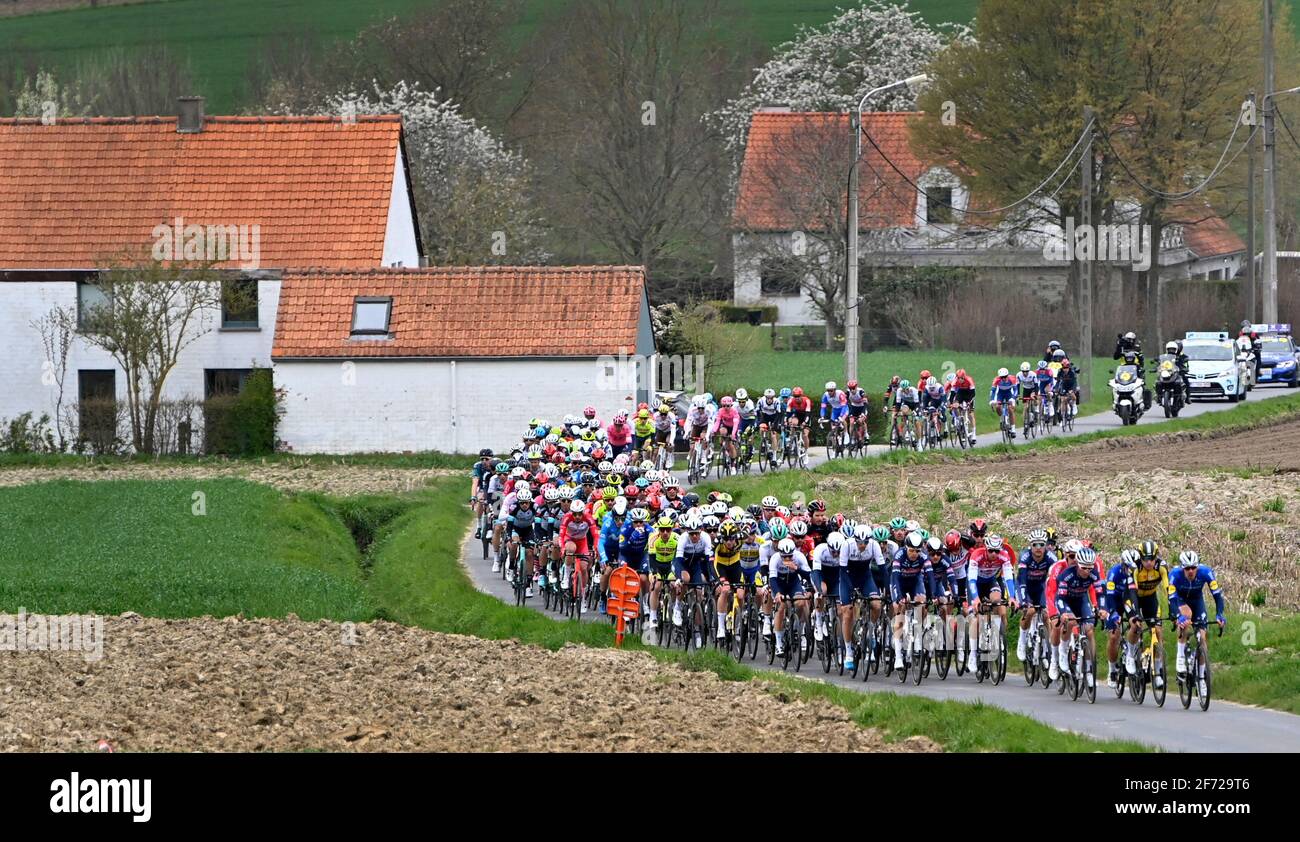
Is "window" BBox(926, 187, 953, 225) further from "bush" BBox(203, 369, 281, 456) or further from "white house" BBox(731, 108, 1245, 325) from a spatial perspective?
"bush" BBox(203, 369, 281, 456)

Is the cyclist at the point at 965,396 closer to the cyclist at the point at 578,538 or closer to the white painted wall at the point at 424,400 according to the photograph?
the white painted wall at the point at 424,400

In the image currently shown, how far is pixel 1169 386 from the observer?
154 feet

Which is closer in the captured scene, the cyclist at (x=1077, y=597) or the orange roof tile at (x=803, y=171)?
the cyclist at (x=1077, y=597)

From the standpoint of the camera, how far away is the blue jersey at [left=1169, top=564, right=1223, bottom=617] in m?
20.0

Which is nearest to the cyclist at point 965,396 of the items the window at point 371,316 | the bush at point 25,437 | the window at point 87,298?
the window at point 371,316

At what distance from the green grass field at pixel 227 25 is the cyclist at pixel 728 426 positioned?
5939 centimetres

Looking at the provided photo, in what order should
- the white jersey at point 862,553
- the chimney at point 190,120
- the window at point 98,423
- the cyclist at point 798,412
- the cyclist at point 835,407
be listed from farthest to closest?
the chimney at point 190,120 < the window at point 98,423 < the cyclist at point 835,407 < the cyclist at point 798,412 < the white jersey at point 862,553

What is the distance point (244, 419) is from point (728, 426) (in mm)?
12919

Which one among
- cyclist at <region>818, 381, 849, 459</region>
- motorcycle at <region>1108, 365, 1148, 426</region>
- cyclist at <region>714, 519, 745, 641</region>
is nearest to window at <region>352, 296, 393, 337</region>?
cyclist at <region>818, 381, 849, 459</region>

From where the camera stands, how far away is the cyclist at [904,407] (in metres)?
41.3
